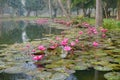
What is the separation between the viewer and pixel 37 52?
6.93 m

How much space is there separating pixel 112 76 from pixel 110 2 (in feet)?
85.8

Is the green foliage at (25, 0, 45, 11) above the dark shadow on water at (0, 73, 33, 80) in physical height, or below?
above

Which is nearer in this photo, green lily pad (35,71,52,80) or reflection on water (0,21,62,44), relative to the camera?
green lily pad (35,71,52,80)

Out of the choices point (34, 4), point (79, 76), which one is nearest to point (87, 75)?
point (79, 76)

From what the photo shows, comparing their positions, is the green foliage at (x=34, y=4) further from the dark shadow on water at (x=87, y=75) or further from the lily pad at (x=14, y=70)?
the dark shadow on water at (x=87, y=75)

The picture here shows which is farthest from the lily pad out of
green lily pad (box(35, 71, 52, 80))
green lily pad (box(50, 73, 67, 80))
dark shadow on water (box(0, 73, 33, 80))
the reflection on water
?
the reflection on water

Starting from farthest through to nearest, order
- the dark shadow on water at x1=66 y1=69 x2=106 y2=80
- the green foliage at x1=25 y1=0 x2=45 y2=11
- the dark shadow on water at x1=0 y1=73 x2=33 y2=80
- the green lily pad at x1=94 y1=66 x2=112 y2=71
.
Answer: the green foliage at x1=25 y1=0 x2=45 y2=11, the green lily pad at x1=94 y1=66 x2=112 y2=71, the dark shadow on water at x1=66 y1=69 x2=106 y2=80, the dark shadow on water at x1=0 y1=73 x2=33 y2=80

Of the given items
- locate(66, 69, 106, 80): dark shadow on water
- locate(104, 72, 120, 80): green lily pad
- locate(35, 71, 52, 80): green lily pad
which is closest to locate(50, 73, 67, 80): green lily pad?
locate(35, 71, 52, 80): green lily pad

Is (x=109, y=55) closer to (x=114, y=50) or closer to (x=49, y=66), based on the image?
(x=114, y=50)

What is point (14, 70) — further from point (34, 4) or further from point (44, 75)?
point (34, 4)

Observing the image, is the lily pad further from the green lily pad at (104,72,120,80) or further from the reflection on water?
the reflection on water

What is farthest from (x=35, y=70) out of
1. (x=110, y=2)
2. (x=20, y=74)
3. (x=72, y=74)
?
(x=110, y=2)

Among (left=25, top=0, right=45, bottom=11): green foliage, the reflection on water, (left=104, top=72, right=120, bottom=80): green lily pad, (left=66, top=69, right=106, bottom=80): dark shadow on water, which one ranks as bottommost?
(left=66, top=69, right=106, bottom=80): dark shadow on water

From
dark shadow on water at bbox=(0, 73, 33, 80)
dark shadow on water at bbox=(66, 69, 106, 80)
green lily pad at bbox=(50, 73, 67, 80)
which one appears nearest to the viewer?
green lily pad at bbox=(50, 73, 67, 80)
